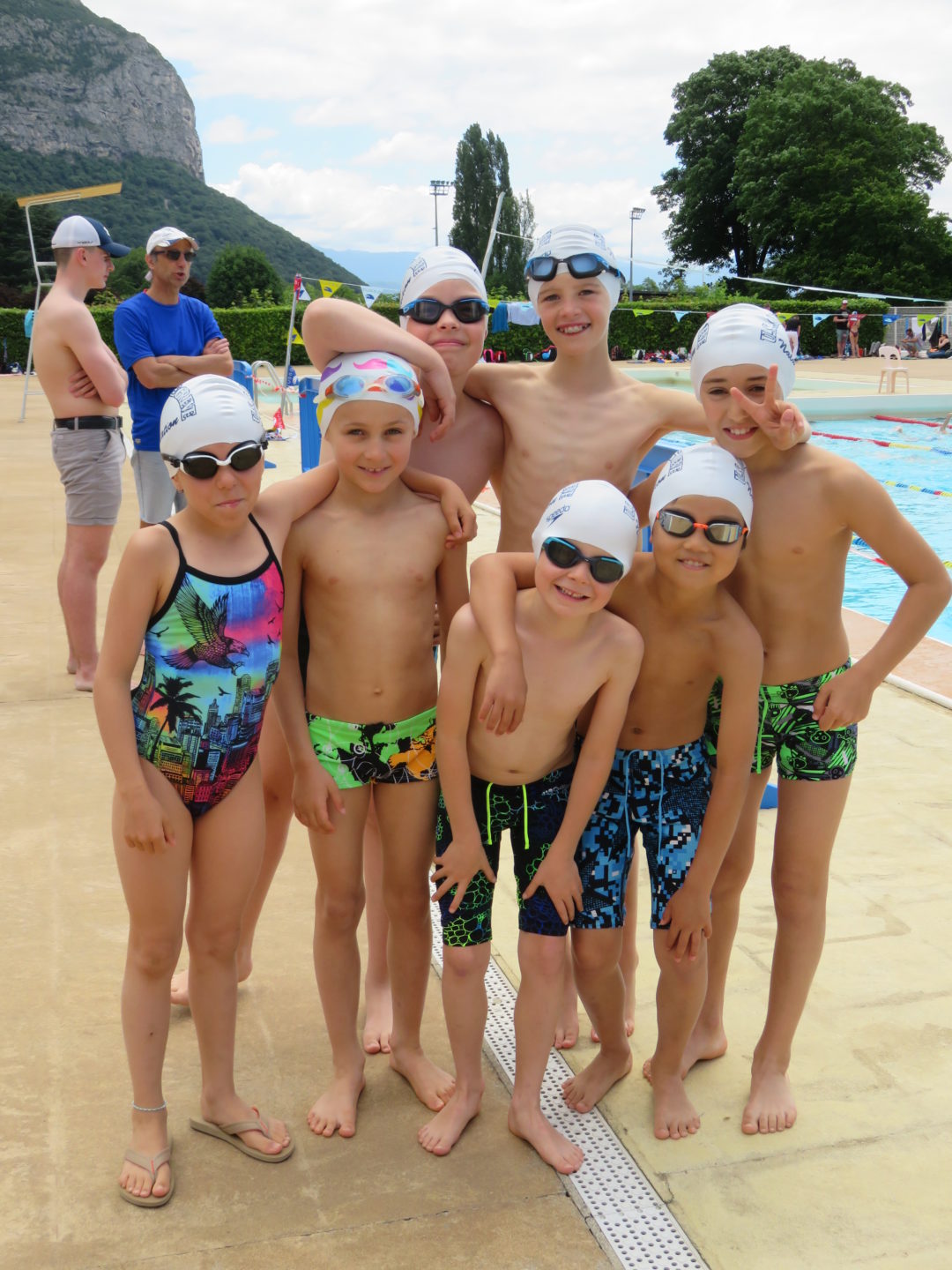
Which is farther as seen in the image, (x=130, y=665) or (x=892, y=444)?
(x=892, y=444)

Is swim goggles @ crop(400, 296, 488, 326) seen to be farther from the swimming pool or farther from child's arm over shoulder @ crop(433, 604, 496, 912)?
the swimming pool

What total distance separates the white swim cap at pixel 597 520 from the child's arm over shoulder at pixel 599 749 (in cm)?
19

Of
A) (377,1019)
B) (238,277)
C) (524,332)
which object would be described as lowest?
(377,1019)

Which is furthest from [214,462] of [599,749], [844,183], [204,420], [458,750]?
[844,183]

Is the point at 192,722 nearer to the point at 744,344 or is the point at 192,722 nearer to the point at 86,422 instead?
the point at 744,344

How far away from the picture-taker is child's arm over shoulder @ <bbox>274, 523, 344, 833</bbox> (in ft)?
9.10

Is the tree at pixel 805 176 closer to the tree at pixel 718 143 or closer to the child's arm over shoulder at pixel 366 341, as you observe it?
the tree at pixel 718 143

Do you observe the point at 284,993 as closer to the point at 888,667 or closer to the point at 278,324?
the point at 888,667

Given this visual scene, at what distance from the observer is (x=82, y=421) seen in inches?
238

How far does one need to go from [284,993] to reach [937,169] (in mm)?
65217

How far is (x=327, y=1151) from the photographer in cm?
269

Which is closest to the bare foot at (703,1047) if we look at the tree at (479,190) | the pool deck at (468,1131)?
the pool deck at (468,1131)

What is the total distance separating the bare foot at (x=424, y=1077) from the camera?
2887 mm

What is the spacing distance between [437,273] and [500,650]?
1248 millimetres
